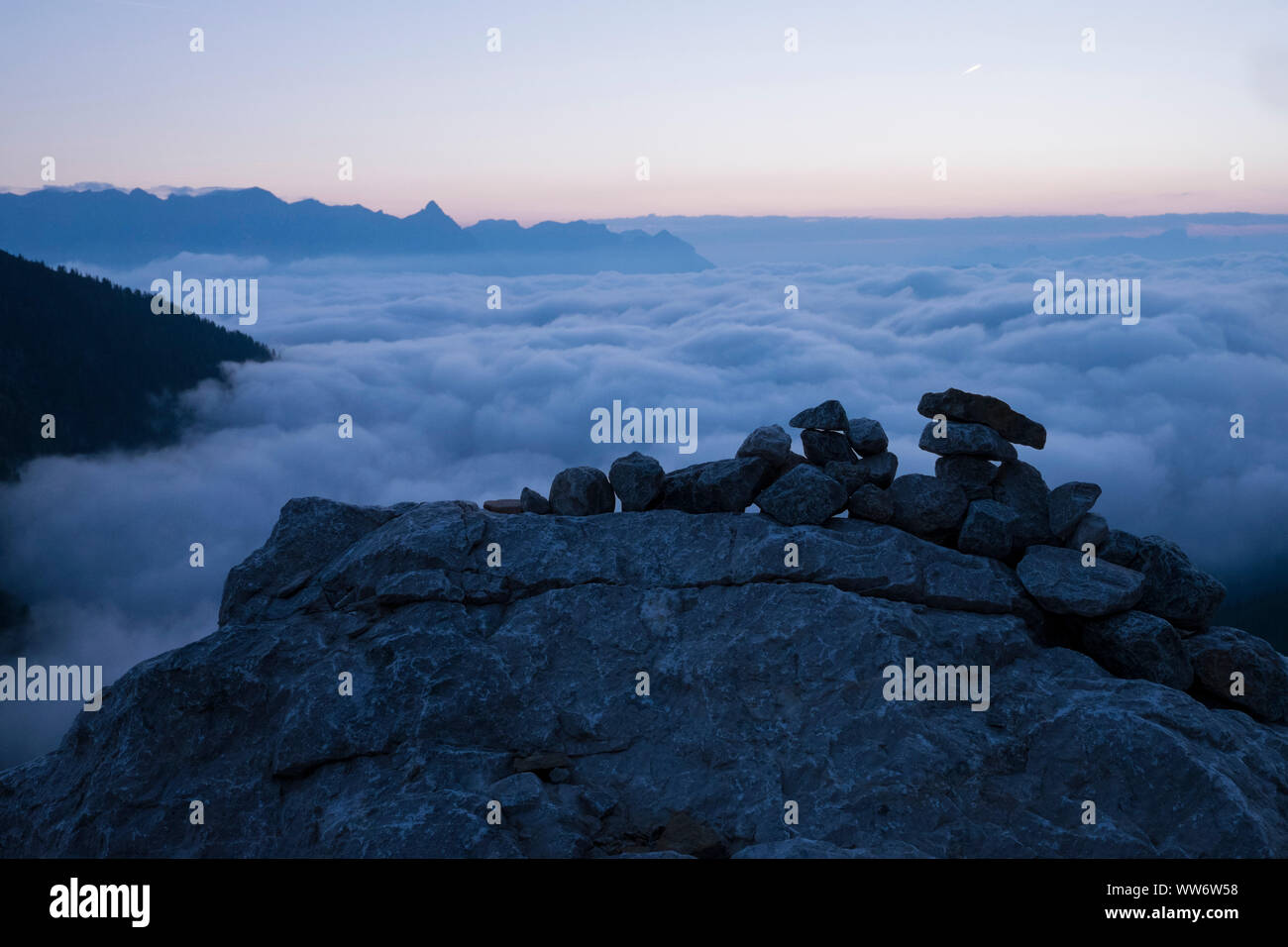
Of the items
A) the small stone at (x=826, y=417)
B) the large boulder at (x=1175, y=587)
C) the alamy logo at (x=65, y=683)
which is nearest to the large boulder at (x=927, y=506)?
the small stone at (x=826, y=417)

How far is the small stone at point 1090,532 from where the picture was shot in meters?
12.8

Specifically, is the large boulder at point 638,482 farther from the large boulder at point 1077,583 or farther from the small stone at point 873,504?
the large boulder at point 1077,583

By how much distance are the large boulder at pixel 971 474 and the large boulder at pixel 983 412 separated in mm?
639

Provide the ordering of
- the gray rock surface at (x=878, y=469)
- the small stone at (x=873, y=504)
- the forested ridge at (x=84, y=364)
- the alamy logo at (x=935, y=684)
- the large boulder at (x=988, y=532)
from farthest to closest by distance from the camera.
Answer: the forested ridge at (x=84, y=364), the gray rock surface at (x=878, y=469), the small stone at (x=873, y=504), the large boulder at (x=988, y=532), the alamy logo at (x=935, y=684)

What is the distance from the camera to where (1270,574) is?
142 m

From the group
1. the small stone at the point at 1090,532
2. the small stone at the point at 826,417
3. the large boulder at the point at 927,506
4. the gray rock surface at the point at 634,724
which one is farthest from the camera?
the small stone at the point at 826,417

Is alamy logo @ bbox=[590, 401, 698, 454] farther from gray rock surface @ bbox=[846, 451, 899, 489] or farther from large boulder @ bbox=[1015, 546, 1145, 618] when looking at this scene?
large boulder @ bbox=[1015, 546, 1145, 618]

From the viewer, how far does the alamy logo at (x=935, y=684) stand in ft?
33.8

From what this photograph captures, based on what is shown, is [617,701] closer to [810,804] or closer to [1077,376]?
[810,804]

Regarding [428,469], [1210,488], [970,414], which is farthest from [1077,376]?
[970,414]

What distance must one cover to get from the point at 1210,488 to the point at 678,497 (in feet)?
580

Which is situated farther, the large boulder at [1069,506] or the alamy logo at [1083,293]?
the alamy logo at [1083,293]

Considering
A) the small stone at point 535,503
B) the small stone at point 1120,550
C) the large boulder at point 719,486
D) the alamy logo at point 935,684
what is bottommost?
the alamy logo at point 935,684

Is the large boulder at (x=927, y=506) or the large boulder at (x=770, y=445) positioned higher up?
the large boulder at (x=770, y=445)
